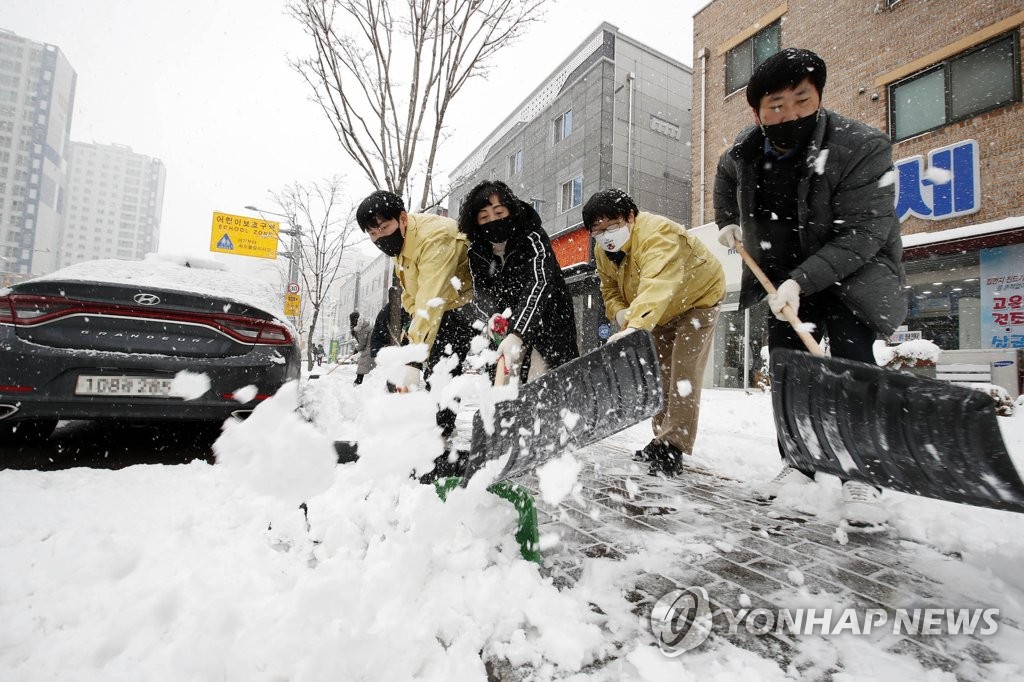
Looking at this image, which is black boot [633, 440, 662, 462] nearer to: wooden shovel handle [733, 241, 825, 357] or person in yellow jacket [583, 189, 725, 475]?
person in yellow jacket [583, 189, 725, 475]

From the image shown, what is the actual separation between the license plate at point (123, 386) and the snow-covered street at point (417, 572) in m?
0.42

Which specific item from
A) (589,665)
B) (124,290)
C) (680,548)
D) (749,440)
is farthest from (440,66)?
(589,665)

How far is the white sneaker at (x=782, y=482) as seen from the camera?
2.53 m

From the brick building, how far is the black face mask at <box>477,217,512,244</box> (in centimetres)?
936

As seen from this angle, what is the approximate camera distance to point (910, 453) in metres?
1.56

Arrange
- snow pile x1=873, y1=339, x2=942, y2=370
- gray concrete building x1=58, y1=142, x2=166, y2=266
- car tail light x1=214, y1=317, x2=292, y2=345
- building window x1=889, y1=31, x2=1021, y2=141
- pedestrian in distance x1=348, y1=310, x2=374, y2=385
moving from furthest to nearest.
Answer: gray concrete building x1=58, y1=142, x2=166, y2=266 → pedestrian in distance x1=348, y1=310, x2=374, y2=385 → building window x1=889, y1=31, x2=1021, y2=141 → snow pile x1=873, y1=339, x2=942, y2=370 → car tail light x1=214, y1=317, x2=292, y2=345

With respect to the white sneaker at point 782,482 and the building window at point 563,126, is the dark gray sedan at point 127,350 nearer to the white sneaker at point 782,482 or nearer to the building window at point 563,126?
the white sneaker at point 782,482

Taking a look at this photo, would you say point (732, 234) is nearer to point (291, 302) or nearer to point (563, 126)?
point (291, 302)

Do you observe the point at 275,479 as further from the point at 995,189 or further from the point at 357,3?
the point at 995,189

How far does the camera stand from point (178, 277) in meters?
3.03

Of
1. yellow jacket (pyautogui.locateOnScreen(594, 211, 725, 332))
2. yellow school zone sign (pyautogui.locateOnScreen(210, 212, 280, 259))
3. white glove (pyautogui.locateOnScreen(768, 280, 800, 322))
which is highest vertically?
yellow school zone sign (pyautogui.locateOnScreen(210, 212, 280, 259))

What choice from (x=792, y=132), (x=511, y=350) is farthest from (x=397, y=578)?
(x=792, y=132)

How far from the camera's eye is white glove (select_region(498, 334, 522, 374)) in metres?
2.44

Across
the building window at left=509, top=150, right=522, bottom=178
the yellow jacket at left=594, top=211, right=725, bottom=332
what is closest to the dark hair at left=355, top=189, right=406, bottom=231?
the yellow jacket at left=594, top=211, right=725, bottom=332
